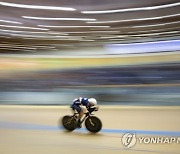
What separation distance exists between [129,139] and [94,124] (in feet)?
0.61

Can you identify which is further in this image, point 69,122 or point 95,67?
point 69,122

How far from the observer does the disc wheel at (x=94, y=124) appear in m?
1.37

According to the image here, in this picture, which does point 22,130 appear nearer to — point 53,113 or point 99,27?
point 53,113

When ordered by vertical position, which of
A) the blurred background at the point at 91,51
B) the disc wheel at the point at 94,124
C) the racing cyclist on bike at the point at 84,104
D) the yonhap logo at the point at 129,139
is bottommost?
the yonhap logo at the point at 129,139

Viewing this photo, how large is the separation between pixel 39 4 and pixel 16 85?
0.41 meters

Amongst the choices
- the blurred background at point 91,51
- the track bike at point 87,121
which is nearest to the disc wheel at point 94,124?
the track bike at point 87,121

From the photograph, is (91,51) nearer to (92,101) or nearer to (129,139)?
(92,101)

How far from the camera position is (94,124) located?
4.52 feet

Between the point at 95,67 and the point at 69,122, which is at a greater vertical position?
the point at 95,67

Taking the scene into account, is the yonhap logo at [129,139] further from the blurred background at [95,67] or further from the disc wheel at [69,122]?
the disc wheel at [69,122]

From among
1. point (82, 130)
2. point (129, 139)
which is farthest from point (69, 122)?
point (129, 139)

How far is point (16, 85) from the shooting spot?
55.6 inches

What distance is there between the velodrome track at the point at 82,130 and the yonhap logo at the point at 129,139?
2 centimetres

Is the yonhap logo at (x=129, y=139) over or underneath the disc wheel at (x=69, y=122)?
underneath
